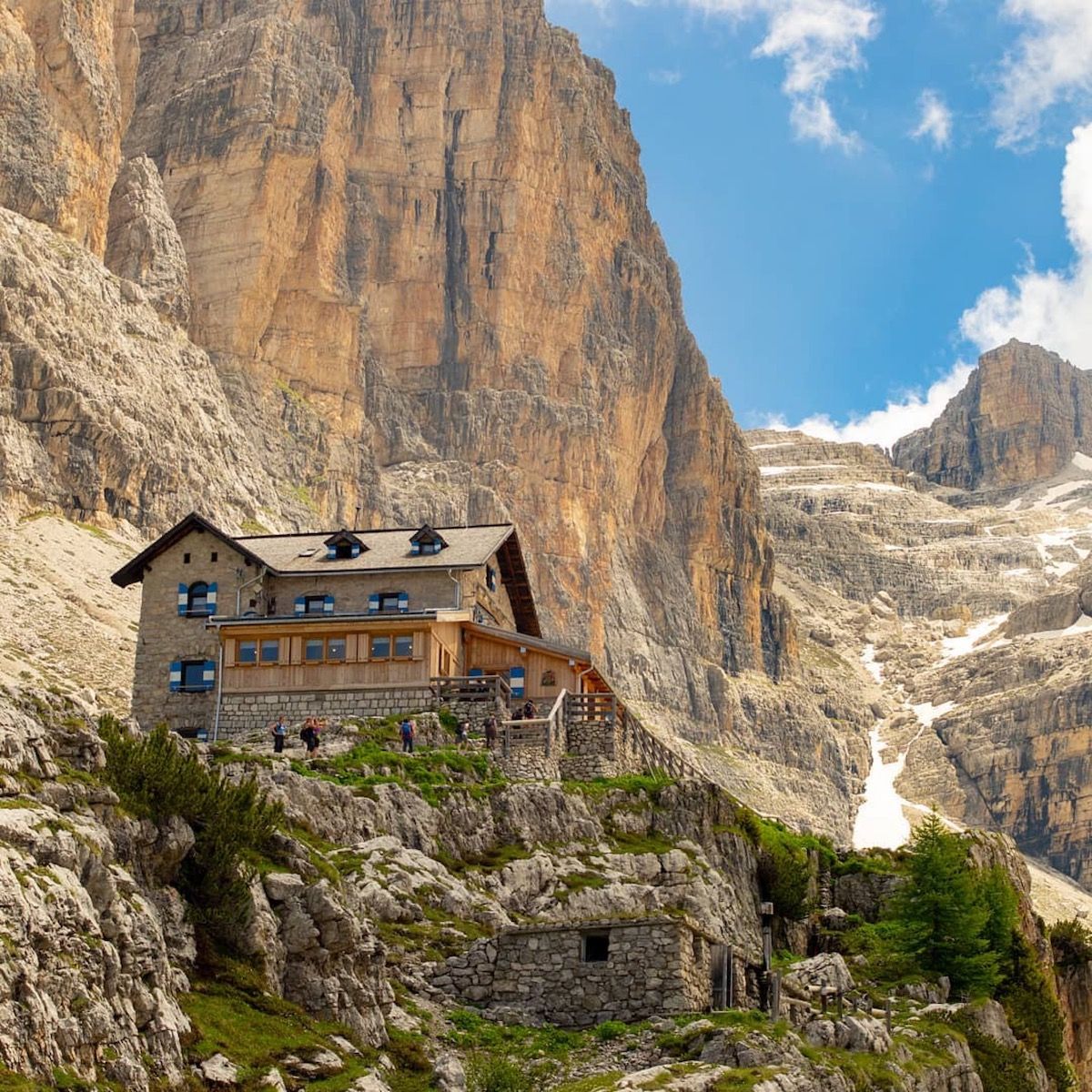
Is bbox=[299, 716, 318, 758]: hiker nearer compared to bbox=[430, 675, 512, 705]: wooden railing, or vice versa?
bbox=[299, 716, 318, 758]: hiker

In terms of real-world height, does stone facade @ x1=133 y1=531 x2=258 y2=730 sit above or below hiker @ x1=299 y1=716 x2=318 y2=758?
above

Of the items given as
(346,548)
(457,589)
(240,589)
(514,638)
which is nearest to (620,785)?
(514,638)

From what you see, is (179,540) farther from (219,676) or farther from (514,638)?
(514,638)

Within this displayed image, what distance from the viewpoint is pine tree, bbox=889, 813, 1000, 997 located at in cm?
5991

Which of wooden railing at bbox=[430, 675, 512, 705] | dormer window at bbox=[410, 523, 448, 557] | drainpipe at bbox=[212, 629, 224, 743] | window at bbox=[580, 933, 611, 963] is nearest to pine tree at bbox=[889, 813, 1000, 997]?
wooden railing at bbox=[430, 675, 512, 705]

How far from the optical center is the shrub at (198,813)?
3828 centimetres

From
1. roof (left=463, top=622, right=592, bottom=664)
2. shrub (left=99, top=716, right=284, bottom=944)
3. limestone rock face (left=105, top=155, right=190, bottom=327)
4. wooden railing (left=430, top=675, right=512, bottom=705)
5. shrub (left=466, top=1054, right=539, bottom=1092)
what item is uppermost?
limestone rock face (left=105, top=155, right=190, bottom=327)

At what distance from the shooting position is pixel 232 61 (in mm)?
197625

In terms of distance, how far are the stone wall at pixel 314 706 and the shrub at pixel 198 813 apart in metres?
25.6

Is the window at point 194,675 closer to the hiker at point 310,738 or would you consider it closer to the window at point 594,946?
the hiker at point 310,738

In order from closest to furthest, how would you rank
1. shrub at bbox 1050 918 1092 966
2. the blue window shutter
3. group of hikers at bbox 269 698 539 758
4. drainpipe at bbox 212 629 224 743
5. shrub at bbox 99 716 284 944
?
shrub at bbox 99 716 284 944
group of hikers at bbox 269 698 539 758
drainpipe at bbox 212 629 224 743
the blue window shutter
shrub at bbox 1050 918 1092 966

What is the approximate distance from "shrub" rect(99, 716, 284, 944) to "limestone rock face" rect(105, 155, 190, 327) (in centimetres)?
13299

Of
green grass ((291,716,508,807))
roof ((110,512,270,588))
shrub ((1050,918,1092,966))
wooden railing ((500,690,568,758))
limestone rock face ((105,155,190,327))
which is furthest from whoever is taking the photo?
limestone rock face ((105,155,190,327))

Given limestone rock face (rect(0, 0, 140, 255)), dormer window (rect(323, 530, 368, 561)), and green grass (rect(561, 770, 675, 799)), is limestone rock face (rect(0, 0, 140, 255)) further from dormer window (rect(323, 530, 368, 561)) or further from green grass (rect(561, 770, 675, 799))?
green grass (rect(561, 770, 675, 799))
